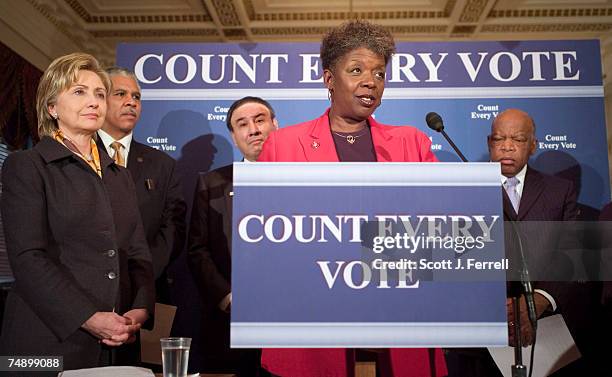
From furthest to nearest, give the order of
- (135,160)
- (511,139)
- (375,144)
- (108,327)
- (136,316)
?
(511,139)
(135,160)
(375,144)
(136,316)
(108,327)

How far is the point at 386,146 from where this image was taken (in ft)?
7.34

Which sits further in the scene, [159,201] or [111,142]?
[111,142]

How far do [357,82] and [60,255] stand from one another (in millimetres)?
1139

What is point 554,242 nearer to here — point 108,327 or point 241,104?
point 241,104

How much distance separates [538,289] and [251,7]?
4.03m

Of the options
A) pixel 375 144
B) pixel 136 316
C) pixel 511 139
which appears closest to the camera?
pixel 136 316

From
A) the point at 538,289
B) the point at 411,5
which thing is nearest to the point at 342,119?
the point at 538,289

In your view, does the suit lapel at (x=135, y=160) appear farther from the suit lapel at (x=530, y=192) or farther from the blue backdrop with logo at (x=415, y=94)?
the suit lapel at (x=530, y=192)

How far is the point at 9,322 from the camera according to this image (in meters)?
1.77

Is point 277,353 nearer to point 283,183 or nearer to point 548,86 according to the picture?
point 283,183

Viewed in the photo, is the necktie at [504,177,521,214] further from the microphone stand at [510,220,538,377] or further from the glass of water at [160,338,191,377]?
the glass of water at [160,338,191,377]

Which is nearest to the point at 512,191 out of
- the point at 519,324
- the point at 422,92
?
the point at 422,92

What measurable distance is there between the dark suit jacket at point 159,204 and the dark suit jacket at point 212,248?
87 millimetres

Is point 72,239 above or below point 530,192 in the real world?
below
